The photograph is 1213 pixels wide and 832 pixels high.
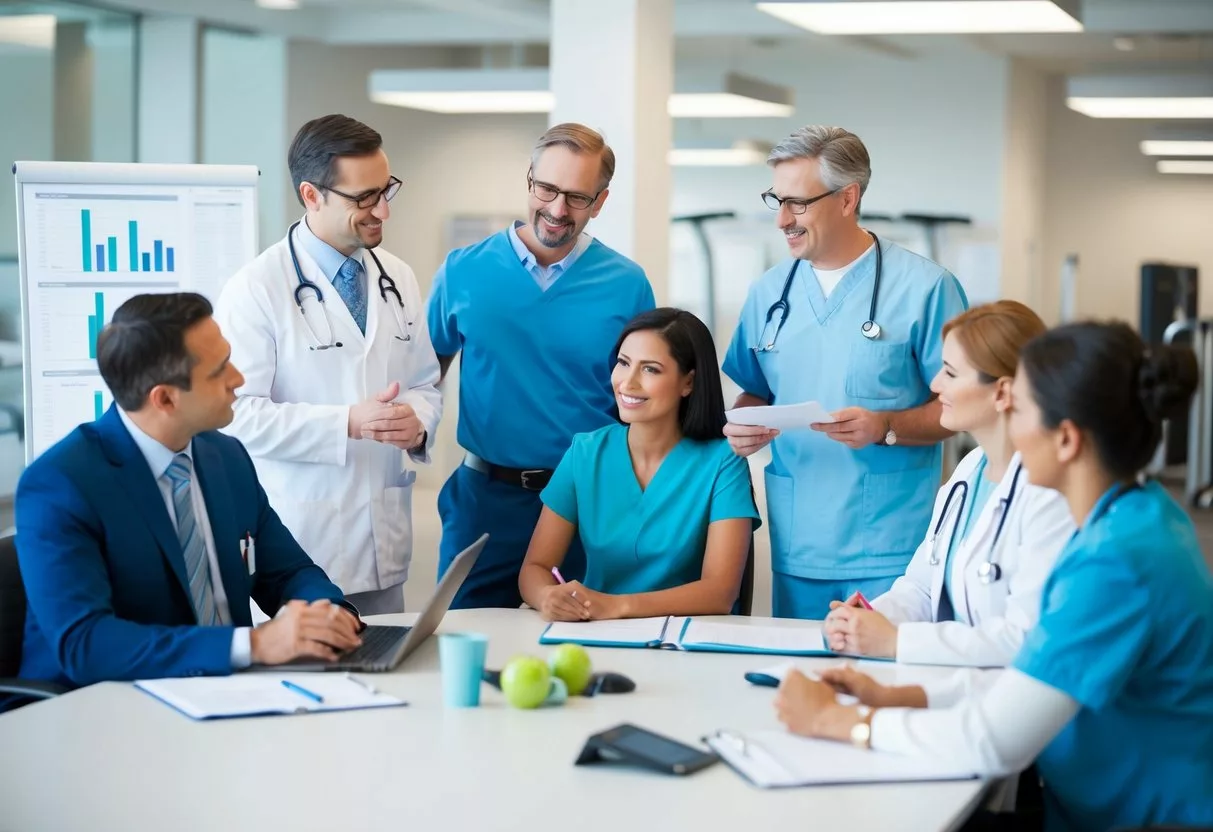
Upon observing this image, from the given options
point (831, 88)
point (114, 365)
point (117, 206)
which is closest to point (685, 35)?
point (831, 88)

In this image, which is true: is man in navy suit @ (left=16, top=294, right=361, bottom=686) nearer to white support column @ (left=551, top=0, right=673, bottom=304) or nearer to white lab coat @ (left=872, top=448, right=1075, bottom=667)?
white lab coat @ (left=872, top=448, right=1075, bottom=667)

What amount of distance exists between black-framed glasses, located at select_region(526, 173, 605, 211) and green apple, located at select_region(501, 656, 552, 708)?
4.59 ft

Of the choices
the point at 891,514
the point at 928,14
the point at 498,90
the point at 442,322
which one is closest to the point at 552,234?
the point at 442,322

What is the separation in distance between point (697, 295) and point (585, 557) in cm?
945

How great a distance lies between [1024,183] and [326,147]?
10.1 meters

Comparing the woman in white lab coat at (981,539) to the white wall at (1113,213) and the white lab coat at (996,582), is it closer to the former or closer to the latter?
the white lab coat at (996,582)

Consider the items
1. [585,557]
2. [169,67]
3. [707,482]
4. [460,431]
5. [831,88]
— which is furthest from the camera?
[831,88]

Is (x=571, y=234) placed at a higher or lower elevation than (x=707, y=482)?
higher

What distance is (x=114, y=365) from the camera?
7.54 feet

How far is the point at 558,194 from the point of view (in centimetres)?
317

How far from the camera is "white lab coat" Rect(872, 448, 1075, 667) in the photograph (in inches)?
89.8

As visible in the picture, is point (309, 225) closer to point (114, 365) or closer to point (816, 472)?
point (114, 365)

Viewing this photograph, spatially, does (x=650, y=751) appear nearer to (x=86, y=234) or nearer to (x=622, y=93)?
(x=86, y=234)

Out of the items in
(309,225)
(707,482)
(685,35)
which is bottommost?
(707,482)
